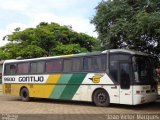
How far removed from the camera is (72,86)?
18312 mm

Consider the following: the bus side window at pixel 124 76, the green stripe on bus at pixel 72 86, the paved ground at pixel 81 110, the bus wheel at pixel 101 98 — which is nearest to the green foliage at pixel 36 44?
the green stripe on bus at pixel 72 86

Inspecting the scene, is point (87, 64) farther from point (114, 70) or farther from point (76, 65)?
point (114, 70)

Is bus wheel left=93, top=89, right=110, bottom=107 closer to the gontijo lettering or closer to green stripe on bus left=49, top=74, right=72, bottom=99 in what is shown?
green stripe on bus left=49, top=74, right=72, bottom=99

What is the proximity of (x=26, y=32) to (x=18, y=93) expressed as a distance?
18751mm

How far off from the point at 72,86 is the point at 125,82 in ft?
11.7

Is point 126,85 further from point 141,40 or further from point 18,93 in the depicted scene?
point 18,93

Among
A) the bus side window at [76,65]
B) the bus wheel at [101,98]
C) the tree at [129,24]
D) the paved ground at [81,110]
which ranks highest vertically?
the tree at [129,24]

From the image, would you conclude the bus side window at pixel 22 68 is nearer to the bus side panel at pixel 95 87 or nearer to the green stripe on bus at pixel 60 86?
the green stripe on bus at pixel 60 86

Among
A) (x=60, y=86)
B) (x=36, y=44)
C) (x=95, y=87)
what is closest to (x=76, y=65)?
(x=60, y=86)

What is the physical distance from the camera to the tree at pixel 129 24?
14.3m

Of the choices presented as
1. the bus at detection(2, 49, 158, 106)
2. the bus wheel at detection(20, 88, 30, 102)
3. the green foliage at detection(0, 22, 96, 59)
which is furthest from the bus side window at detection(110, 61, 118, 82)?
the green foliage at detection(0, 22, 96, 59)

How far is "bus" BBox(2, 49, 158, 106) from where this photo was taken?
1582 cm

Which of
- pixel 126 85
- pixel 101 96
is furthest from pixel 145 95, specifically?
pixel 101 96

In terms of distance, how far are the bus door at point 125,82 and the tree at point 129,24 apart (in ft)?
4.37
